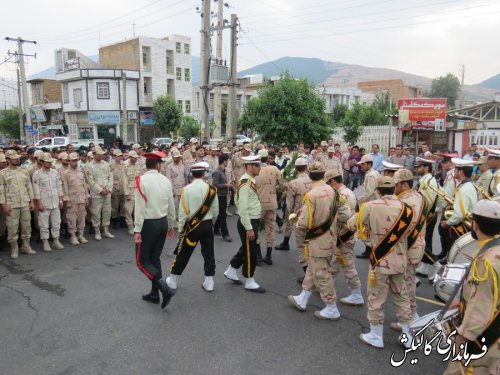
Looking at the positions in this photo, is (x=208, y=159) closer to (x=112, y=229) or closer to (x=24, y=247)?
(x=112, y=229)

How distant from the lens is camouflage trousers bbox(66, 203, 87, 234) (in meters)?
8.46

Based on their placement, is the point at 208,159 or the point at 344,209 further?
the point at 208,159

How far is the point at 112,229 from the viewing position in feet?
32.5

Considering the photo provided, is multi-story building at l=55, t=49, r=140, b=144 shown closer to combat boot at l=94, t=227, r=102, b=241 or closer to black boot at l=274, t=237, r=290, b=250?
combat boot at l=94, t=227, r=102, b=241

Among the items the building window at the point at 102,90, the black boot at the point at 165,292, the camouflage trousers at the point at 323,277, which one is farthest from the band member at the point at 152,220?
the building window at the point at 102,90

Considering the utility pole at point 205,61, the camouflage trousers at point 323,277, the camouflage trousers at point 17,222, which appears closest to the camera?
the camouflage trousers at point 323,277

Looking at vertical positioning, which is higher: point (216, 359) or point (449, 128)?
point (449, 128)

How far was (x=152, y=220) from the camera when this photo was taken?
17.2 ft

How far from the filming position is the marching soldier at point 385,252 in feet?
13.8

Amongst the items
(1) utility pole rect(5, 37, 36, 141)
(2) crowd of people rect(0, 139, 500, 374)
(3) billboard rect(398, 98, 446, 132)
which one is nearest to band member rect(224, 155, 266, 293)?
(2) crowd of people rect(0, 139, 500, 374)

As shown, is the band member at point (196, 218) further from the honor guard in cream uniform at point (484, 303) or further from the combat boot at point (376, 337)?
the honor guard in cream uniform at point (484, 303)

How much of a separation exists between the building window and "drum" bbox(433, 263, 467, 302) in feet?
130

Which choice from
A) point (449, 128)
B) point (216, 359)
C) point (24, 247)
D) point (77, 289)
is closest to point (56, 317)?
point (77, 289)

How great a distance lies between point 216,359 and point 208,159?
7547mm
